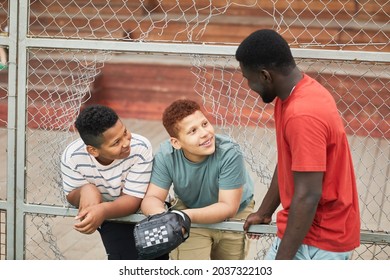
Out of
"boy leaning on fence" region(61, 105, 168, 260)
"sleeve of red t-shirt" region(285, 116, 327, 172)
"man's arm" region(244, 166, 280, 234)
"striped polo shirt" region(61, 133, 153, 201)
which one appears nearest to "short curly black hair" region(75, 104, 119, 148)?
"boy leaning on fence" region(61, 105, 168, 260)

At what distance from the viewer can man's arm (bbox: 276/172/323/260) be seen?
111 inches

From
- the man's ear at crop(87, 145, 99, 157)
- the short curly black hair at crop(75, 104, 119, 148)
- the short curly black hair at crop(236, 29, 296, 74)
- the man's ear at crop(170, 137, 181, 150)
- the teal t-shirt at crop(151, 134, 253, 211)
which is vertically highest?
the short curly black hair at crop(236, 29, 296, 74)

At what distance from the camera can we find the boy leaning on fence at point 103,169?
11.5ft

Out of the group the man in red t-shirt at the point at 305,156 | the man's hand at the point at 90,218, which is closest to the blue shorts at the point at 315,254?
the man in red t-shirt at the point at 305,156

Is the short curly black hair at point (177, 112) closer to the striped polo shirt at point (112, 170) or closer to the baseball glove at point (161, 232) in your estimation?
the striped polo shirt at point (112, 170)

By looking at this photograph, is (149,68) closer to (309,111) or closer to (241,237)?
(241,237)

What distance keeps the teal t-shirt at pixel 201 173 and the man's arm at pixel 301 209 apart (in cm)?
62

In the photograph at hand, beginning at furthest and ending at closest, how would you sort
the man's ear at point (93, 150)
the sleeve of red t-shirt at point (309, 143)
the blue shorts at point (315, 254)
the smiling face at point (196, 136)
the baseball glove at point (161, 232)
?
the man's ear at point (93, 150)
the smiling face at point (196, 136)
the baseball glove at point (161, 232)
the blue shorts at point (315, 254)
the sleeve of red t-shirt at point (309, 143)

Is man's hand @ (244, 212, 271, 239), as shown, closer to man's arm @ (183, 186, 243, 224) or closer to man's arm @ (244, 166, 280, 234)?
man's arm @ (244, 166, 280, 234)

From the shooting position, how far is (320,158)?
9.10ft

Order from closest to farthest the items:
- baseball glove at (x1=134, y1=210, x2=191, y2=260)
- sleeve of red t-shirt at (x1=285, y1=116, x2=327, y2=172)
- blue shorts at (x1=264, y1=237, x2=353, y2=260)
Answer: sleeve of red t-shirt at (x1=285, y1=116, x2=327, y2=172)
blue shorts at (x1=264, y1=237, x2=353, y2=260)
baseball glove at (x1=134, y1=210, x2=191, y2=260)

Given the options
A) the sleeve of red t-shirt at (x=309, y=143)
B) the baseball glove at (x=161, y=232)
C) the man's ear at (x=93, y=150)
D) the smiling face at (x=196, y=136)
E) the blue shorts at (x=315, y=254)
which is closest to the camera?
the sleeve of red t-shirt at (x=309, y=143)

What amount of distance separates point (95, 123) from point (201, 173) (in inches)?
23.1

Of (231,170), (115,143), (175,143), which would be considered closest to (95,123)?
(115,143)
